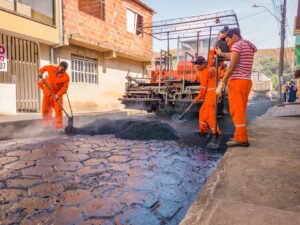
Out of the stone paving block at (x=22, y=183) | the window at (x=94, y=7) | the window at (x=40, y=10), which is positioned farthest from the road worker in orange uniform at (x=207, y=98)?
the window at (x=94, y=7)

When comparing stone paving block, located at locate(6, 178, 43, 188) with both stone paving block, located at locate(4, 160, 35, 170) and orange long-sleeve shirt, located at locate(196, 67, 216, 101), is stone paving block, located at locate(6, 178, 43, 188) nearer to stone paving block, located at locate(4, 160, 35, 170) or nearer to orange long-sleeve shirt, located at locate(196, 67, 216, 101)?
stone paving block, located at locate(4, 160, 35, 170)

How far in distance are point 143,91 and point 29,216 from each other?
650 centimetres

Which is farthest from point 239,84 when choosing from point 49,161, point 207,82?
point 49,161

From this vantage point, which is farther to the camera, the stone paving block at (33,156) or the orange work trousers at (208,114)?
the orange work trousers at (208,114)

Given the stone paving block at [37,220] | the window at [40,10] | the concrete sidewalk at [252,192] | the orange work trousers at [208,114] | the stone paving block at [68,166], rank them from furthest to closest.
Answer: the window at [40,10]
the orange work trousers at [208,114]
the stone paving block at [68,166]
the stone paving block at [37,220]
the concrete sidewalk at [252,192]

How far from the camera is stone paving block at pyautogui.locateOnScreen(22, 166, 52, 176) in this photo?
2.74m

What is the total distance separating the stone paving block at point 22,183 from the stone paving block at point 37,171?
0.62 ft

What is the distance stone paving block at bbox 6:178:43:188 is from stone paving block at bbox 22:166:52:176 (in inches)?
7.4

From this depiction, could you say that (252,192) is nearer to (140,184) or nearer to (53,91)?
(140,184)

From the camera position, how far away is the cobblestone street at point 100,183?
1.85m

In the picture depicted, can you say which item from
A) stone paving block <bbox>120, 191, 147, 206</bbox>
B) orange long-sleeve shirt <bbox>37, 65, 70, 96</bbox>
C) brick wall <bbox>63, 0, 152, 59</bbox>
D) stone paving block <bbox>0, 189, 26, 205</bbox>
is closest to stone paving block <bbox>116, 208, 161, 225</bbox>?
stone paving block <bbox>120, 191, 147, 206</bbox>

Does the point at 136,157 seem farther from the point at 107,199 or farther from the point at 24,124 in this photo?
the point at 24,124

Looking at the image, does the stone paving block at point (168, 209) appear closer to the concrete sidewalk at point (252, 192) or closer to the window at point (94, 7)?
the concrete sidewalk at point (252, 192)

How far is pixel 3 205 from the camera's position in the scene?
77.9 inches
